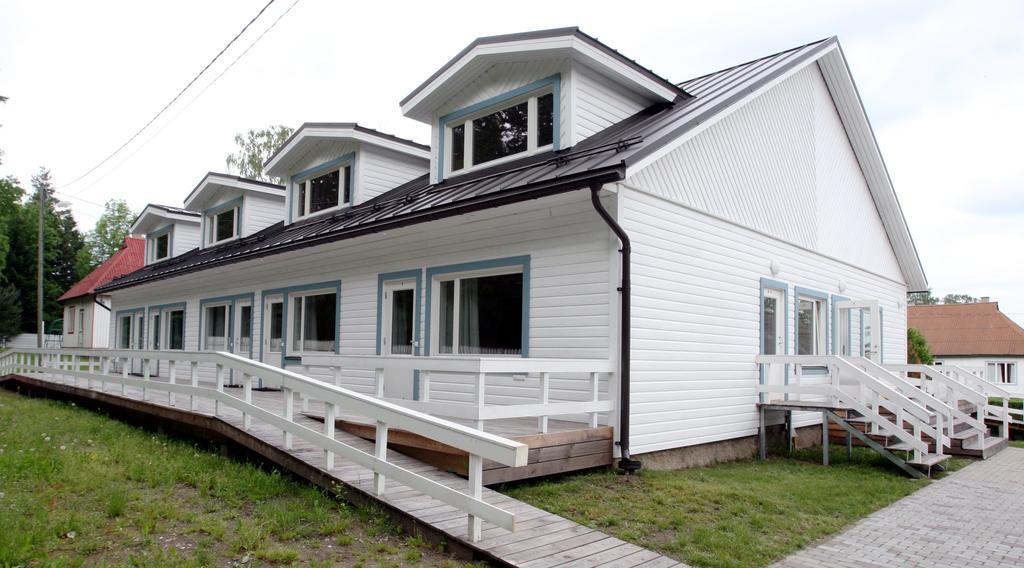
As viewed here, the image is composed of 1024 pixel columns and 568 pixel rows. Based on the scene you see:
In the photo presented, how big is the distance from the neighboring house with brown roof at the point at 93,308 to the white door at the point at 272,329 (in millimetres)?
22653

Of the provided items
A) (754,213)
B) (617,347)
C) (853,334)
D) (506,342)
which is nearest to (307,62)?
(506,342)

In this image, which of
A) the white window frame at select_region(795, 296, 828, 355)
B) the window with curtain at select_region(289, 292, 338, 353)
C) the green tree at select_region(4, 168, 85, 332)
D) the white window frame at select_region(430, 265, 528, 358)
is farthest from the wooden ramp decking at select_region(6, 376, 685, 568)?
the green tree at select_region(4, 168, 85, 332)

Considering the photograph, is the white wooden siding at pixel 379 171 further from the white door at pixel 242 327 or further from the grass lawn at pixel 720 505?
the grass lawn at pixel 720 505

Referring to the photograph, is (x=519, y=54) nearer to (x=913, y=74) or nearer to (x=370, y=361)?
(x=370, y=361)

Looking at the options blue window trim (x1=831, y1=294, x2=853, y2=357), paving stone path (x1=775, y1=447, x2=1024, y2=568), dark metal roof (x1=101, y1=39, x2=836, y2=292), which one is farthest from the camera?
blue window trim (x1=831, y1=294, x2=853, y2=357)

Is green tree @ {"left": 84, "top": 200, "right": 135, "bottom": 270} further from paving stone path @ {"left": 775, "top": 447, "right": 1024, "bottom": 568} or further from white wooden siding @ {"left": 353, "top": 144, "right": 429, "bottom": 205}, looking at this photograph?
paving stone path @ {"left": 775, "top": 447, "right": 1024, "bottom": 568}

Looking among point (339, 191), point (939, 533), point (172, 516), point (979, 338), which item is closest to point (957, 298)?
point (979, 338)

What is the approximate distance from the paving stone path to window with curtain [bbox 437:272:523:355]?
443 centimetres

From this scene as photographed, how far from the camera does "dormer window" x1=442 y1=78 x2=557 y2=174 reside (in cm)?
995

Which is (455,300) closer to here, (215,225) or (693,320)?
(693,320)

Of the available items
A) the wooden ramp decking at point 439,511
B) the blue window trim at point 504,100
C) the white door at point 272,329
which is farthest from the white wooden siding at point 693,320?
the white door at point 272,329

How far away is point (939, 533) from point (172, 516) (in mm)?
6617

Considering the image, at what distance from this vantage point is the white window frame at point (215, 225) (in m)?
17.7

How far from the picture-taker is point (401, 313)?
1080 centimetres
